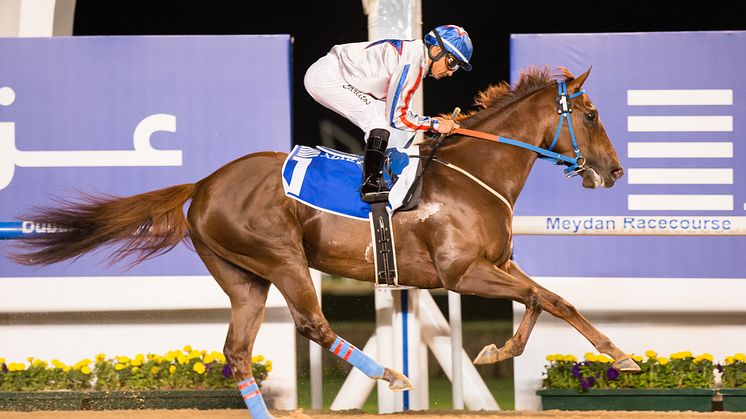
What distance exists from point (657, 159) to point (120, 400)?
3785 millimetres

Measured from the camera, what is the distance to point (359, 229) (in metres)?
4.39

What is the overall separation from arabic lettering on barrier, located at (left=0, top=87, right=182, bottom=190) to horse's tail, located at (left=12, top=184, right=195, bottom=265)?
110cm

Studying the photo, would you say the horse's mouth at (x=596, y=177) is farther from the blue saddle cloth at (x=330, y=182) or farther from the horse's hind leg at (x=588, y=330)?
the blue saddle cloth at (x=330, y=182)

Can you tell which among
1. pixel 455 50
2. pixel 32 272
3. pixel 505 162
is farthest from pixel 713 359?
pixel 32 272

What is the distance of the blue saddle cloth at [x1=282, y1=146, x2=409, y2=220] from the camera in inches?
172

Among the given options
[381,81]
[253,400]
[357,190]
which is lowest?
[253,400]

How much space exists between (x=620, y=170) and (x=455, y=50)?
1089mm

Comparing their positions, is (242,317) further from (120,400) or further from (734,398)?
(734,398)

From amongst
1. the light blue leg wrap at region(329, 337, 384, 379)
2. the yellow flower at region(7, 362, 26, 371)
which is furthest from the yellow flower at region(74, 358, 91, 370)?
the light blue leg wrap at region(329, 337, 384, 379)

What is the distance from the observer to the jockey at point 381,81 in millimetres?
4301

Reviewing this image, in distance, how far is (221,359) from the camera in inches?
218

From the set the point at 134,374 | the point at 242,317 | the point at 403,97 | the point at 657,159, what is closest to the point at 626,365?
the point at 403,97

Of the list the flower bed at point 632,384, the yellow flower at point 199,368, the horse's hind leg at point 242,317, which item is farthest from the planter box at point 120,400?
the flower bed at point 632,384

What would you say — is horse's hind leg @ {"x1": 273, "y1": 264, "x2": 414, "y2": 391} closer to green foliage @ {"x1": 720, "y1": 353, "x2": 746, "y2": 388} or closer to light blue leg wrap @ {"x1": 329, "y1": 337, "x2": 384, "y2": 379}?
light blue leg wrap @ {"x1": 329, "y1": 337, "x2": 384, "y2": 379}
